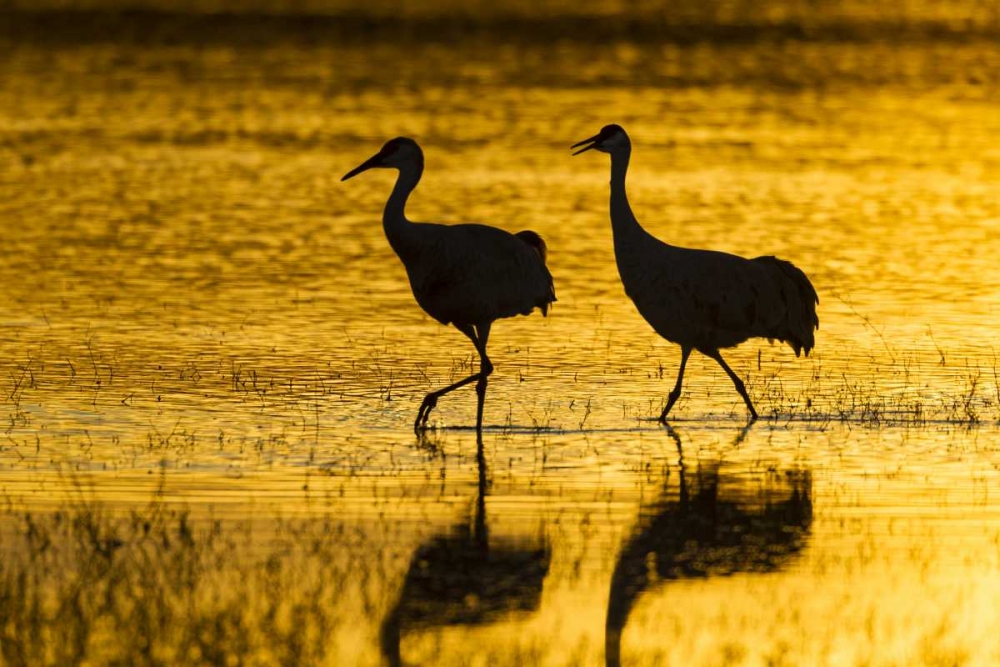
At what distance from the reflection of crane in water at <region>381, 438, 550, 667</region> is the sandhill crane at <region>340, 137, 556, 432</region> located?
3813 mm

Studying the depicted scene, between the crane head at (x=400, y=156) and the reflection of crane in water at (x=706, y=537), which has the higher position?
the crane head at (x=400, y=156)

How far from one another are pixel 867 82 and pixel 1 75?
18.8 m

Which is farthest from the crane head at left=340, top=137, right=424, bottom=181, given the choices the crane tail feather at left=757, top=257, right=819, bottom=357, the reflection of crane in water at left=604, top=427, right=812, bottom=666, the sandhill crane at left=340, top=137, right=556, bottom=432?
the reflection of crane in water at left=604, top=427, right=812, bottom=666

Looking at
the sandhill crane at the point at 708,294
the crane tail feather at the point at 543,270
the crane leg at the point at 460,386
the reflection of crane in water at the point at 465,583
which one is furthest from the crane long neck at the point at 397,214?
the reflection of crane in water at the point at 465,583

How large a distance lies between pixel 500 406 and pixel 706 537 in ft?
13.2

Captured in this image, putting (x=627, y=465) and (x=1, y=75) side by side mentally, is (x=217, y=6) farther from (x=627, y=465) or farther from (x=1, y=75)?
(x=627, y=465)

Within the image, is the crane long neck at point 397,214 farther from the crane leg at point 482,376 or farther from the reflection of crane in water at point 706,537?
the reflection of crane in water at point 706,537

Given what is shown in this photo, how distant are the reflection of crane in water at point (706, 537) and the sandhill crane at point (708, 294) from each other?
7.45ft

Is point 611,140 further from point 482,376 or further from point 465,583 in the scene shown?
point 465,583

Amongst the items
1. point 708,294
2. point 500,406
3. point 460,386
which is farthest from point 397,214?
point 708,294

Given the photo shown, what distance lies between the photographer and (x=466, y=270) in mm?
14648

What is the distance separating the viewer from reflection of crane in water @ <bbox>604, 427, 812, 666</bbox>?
32.8 feet

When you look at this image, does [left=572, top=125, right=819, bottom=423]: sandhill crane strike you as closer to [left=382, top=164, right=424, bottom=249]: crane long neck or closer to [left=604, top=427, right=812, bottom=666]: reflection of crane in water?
[left=382, top=164, right=424, bottom=249]: crane long neck

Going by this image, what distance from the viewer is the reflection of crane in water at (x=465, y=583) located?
9406 millimetres
